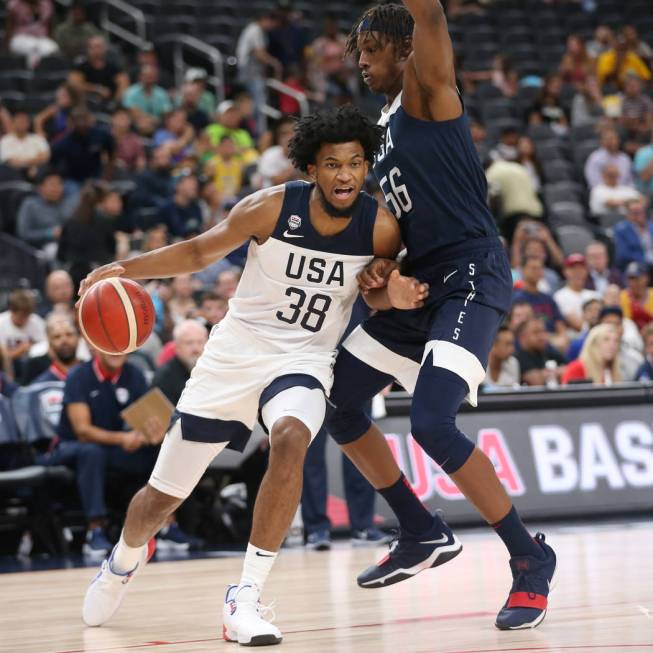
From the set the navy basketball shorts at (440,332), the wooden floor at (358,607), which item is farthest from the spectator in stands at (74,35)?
the navy basketball shorts at (440,332)

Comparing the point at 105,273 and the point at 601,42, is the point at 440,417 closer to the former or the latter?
the point at 105,273

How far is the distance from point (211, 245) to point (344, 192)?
522mm

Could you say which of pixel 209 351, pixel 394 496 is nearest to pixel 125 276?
pixel 209 351

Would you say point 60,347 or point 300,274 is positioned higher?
point 300,274

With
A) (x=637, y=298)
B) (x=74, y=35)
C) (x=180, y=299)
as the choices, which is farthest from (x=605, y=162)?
(x=180, y=299)

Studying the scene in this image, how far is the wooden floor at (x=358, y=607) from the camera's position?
445 centimetres

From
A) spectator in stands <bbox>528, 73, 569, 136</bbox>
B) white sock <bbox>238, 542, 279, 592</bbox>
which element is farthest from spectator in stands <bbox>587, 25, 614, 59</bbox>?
white sock <bbox>238, 542, 279, 592</bbox>

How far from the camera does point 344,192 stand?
472 centimetres

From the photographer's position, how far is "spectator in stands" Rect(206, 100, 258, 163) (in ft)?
45.8

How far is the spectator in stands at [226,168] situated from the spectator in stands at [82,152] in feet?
3.80

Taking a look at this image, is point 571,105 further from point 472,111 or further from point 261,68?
point 261,68

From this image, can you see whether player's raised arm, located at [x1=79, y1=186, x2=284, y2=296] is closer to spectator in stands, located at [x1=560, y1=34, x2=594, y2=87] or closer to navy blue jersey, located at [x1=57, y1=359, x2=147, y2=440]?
navy blue jersey, located at [x1=57, y1=359, x2=147, y2=440]

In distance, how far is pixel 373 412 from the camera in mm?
8797

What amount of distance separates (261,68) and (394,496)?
11.2 meters
